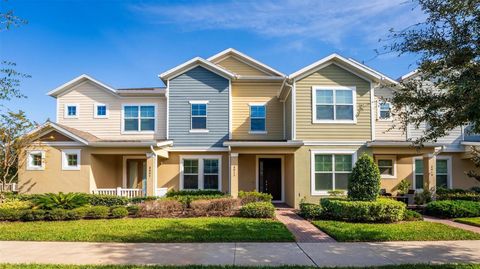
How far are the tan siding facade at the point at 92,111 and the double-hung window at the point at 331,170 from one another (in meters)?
8.64

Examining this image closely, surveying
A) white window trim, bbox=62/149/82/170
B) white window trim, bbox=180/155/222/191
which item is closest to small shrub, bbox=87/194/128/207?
white window trim, bbox=62/149/82/170

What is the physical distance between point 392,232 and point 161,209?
8484 mm

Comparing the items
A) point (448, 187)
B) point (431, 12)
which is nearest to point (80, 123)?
point (431, 12)

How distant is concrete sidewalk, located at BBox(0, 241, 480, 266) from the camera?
7539 millimetres

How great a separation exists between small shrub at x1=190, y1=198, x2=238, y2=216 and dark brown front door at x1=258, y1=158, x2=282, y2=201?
5507 millimetres

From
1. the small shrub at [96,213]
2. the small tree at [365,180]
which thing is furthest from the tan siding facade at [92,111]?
the small tree at [365,180]

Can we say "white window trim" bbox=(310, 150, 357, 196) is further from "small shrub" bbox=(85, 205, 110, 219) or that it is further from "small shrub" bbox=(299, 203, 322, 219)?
"small shrub" bbox=(85, 205, 110, 219)

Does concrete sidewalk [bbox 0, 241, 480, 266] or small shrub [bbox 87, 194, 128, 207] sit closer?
concrete sidewalk [bbox 0, 241, 480, 266]

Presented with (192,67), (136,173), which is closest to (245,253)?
(192,67)

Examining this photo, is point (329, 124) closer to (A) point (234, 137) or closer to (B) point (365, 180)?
(B) point (365, 180)

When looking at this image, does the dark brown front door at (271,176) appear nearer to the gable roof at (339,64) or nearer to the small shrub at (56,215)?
the gable roof at (339,64)

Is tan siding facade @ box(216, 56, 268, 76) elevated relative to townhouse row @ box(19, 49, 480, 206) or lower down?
elevated

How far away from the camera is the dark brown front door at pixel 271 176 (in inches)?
759

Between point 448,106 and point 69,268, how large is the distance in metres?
7.86
